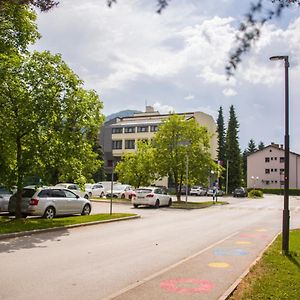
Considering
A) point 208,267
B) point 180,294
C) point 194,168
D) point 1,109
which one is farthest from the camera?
point 194,168

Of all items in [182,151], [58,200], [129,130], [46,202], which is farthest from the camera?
[129,130]

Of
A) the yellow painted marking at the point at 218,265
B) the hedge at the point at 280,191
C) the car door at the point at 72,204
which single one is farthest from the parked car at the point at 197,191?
the yellow painted marking at the point at 218,265

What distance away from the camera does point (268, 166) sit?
323ft

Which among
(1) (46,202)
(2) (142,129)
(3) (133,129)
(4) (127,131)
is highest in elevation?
(3) (133,129)

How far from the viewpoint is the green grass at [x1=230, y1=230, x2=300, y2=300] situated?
23.2ft

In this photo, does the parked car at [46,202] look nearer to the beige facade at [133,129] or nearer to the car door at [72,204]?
the car door at [72,204]

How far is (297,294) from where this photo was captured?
23.3 feet

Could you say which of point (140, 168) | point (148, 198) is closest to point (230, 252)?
point (148, 198)

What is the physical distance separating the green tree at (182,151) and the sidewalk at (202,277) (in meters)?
25.4

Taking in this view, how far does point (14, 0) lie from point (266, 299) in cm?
559

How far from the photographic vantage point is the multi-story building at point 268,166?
9562cm

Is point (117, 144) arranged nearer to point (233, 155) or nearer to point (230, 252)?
point (233, 155)

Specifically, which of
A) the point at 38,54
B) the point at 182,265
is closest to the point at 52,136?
the point at 38,54

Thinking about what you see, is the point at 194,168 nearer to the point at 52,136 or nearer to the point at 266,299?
the point at 52,136
